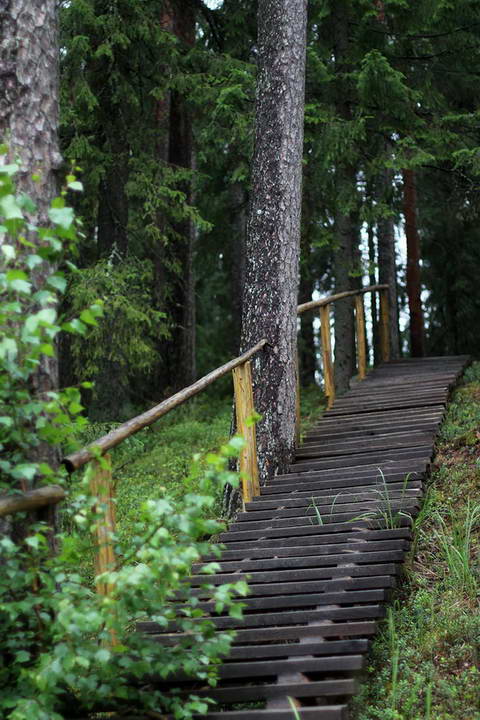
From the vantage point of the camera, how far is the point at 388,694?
4297 mm

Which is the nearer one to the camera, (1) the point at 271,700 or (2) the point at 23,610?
(2) the point at 23,610

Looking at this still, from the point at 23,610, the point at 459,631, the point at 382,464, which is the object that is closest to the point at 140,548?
the point at 23,610

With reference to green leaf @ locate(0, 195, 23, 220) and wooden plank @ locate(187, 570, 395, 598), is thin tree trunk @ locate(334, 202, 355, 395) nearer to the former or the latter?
wooden plank @ locate(187, 570, 395, 598)

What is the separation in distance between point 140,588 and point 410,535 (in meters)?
2.44

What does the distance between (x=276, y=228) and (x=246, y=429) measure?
2050 millimetres

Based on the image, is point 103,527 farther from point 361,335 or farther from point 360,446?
point 361,335

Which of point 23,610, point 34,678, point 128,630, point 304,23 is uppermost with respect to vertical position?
point 304,23

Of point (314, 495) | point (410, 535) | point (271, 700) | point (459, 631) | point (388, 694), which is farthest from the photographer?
point (314, 495)

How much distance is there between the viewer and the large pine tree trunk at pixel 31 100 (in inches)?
160

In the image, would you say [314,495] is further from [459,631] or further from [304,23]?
[304,23]

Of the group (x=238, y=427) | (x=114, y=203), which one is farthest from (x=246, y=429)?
(x=114, y=203)

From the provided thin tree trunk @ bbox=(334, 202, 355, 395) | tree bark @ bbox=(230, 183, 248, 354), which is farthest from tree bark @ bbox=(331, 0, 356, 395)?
tree bark @ bbox=(230, 183, 248, 354)

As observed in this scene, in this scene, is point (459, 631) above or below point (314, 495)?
below

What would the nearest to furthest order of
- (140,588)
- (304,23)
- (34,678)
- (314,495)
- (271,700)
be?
(34,678), (140,588), (271,700), (314,495), (304,23)
